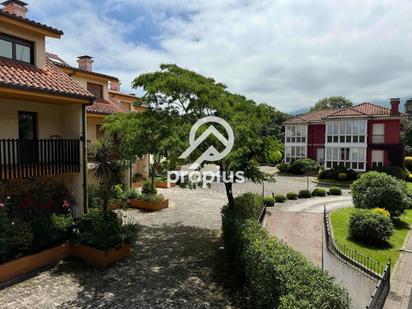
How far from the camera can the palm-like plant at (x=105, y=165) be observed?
40.6 feet

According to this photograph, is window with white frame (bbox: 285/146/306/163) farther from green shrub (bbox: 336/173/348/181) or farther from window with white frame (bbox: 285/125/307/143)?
green shrub (bbox: 336/173/348/181)

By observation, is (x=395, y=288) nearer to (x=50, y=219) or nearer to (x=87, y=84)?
(x=50, y=219)

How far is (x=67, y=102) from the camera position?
12688 millimetres

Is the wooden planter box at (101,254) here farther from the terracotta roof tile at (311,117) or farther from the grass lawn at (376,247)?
the terracotta roof tile at (311,117)

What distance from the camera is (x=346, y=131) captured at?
3750 cm

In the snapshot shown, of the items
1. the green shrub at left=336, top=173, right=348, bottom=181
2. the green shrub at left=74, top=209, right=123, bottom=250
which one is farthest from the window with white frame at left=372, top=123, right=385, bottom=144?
the green shrub at left=74, top=209, right=123, bottom=250

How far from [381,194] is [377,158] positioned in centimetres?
2046

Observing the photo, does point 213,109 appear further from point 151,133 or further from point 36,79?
point 36,79

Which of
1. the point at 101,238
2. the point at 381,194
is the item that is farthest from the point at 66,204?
the point at 381,194

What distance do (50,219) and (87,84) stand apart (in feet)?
42.0

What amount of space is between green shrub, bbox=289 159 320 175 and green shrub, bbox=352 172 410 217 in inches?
781

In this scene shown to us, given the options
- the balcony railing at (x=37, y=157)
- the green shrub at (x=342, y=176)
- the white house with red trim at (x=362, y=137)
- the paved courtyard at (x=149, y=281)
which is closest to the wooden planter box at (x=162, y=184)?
the paved courtyard at (x=149, y=281)

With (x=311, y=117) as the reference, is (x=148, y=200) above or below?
below

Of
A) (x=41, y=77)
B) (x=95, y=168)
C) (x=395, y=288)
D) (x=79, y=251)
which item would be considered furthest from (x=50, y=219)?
(x=395, y=288)
